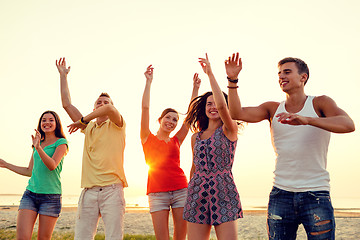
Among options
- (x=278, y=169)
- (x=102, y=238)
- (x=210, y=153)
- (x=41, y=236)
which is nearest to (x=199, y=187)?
(x=210, y=153)

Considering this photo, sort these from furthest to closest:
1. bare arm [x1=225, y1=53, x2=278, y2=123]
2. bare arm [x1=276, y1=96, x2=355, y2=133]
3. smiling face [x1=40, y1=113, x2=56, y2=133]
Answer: smiling face [x1=40, y1=113, x2=56, y2=133] → bare arm [x1=225, y1=53, x2=278, y2=123] → bare arm [x1=276, y1=96, x2=355, y2=133]

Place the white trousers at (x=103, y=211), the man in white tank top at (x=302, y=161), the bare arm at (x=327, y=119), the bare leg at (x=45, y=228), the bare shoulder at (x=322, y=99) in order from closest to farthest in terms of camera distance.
→ the bare arm at (x=327, y=119) → the man in white tank top at (x=302, y=161) → the bare shoulder at (x=322, y=99) → the white trousers at (x=103, y=211) → the bare leg at (x=45, y=228)

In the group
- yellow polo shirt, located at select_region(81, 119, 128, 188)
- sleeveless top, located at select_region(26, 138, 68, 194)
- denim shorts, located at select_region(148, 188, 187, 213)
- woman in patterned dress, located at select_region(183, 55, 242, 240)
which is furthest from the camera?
sleeveless top, located at select_region(26, 138, 68, 194)

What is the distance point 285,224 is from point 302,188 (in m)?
0.42

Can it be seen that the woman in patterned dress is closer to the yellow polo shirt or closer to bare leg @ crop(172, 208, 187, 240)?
bare leg @ crop(172, 208, 187, 240)

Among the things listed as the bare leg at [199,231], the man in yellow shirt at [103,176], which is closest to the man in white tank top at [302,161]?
the bare leg at [199,231]

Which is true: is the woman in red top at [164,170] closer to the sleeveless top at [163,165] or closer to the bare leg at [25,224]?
the sleeveless top at [163,165]

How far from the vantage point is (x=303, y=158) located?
400 cm

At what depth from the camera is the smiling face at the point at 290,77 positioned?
4.32 meters

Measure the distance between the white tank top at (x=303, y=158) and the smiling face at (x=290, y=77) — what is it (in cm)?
28

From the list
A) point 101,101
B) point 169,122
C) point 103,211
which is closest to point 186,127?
point 169,122

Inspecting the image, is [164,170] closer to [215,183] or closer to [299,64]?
[215,183]

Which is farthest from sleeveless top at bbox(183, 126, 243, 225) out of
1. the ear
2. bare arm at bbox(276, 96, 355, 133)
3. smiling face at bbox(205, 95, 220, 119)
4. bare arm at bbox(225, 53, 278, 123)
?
bare arm at bbox(276, 96, 355, 133)

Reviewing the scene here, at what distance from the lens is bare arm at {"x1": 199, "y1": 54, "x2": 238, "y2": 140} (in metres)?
4.99
